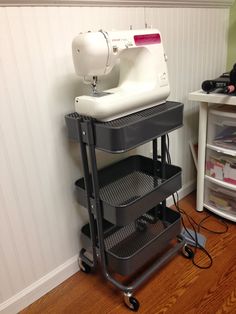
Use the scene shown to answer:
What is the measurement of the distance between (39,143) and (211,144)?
3.34 feet

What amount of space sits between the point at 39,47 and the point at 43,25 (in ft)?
0.27

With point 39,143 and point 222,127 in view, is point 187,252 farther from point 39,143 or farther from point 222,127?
point 39,143

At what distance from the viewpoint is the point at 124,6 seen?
1342 millimetres

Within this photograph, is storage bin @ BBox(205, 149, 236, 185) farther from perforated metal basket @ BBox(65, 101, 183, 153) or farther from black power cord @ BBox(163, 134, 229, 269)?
perforated metal basket @ BBox(65, 101, 183, 153)

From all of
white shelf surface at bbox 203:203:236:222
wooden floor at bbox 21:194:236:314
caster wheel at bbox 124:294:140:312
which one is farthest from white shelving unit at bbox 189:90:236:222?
caster wheel at bbox 124:294:140:312

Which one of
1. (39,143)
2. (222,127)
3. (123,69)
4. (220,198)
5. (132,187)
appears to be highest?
(123,69)

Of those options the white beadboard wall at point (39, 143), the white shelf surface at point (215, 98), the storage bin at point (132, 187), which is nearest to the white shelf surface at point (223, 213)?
the storage bin at point (132, 187)

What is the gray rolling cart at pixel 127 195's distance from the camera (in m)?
1.07

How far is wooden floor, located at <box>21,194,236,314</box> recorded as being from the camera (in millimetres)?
1268

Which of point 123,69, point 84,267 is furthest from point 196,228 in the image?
point 123,69

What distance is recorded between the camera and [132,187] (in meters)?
1.42

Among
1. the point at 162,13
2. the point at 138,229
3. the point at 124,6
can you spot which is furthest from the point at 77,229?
the point at 162,13

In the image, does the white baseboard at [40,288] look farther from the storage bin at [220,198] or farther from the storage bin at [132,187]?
the storage bin at [220,198]

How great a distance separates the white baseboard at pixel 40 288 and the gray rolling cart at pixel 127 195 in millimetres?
68
